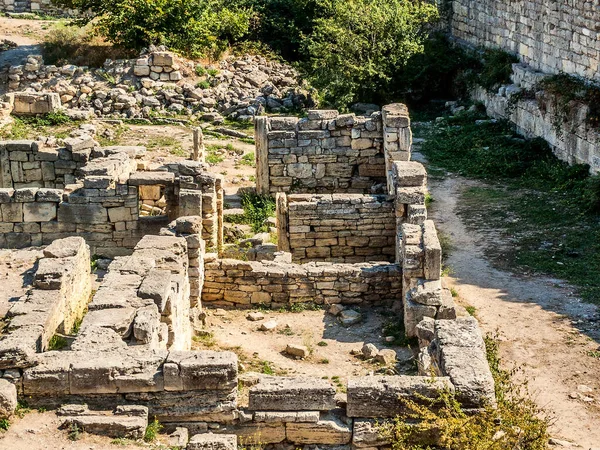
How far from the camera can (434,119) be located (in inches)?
1102

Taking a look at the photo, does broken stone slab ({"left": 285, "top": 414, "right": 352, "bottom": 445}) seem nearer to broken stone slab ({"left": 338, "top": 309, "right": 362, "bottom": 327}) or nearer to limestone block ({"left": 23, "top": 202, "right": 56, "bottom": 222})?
broken stone slab ({"left": 338, "top": 309, "right": 362, "bottom": 327})

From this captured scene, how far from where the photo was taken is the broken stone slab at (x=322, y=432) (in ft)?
31.0

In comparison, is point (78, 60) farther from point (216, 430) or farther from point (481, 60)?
point (216, 430)

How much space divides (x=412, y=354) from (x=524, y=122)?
43.2 ft

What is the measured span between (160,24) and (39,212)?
48.1ft

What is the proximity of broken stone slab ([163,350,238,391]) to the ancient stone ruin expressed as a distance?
12 millimetres

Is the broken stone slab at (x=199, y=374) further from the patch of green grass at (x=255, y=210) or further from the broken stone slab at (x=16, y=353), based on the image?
the patch of green grass at (x=255, y=210)

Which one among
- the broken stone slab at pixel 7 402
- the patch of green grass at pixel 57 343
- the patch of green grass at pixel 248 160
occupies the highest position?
the patch of green grass at pixel 248 160

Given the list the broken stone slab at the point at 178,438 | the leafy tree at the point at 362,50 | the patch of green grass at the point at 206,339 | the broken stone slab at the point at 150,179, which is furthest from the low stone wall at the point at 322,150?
the broken stone slab at the point at 178,438

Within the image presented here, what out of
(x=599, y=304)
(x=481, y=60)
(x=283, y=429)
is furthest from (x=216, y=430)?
(x=481, y=60)

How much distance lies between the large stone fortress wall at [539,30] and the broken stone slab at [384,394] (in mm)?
14747

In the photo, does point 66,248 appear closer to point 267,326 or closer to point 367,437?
point 267,326

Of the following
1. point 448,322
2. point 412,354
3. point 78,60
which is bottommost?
point 412,354

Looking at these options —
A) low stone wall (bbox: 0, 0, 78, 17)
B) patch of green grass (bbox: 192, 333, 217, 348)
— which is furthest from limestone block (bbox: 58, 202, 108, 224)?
low stone wall (bbox: 0, 0, 78, 17)
